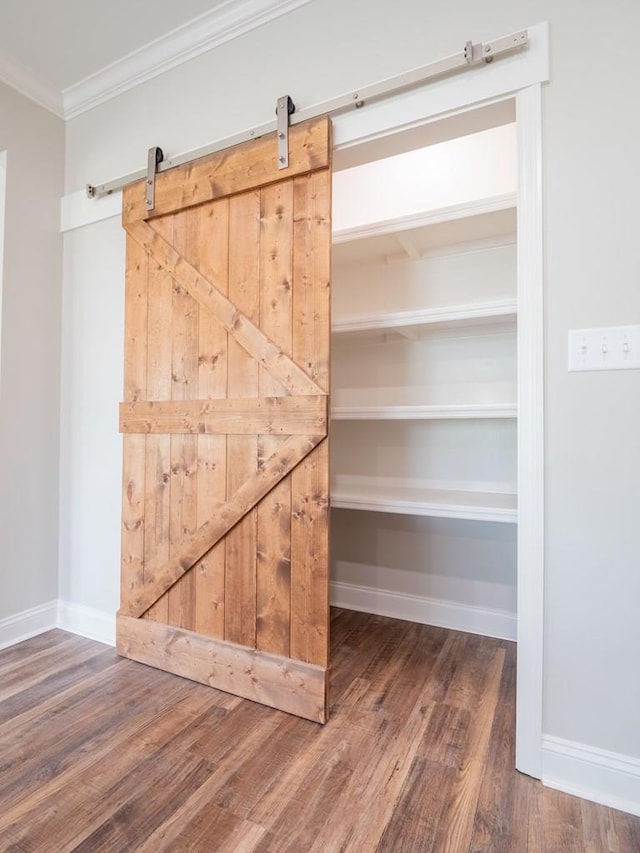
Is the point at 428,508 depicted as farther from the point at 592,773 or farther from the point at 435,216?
the point at 435,216

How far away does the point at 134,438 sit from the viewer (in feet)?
7.13

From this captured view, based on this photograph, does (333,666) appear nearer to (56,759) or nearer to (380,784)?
(380,784)

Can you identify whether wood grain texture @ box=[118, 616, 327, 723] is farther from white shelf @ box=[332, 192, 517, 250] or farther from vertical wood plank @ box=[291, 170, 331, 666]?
white shelf @ box=[332, 192, 517, 250]

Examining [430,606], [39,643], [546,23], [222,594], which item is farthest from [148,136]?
[430,606]

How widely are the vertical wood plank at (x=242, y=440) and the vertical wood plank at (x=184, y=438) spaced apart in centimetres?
20

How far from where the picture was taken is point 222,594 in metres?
1.93

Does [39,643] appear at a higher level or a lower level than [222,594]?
lower

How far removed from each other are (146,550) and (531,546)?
1606mm

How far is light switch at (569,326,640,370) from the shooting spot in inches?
52.2

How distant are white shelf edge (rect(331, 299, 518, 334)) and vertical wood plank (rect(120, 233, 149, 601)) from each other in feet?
2.98

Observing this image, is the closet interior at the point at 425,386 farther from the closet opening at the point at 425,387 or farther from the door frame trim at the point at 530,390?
the door frame trim at the point at 530,390

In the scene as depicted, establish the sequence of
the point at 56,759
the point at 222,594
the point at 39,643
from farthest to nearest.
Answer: the point at 39,643 < the point at 222,594 < the point at 56,759

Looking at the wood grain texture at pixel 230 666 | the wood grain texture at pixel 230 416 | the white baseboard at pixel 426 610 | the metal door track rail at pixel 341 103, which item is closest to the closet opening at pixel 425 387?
the white baseboard at pixel 426 610

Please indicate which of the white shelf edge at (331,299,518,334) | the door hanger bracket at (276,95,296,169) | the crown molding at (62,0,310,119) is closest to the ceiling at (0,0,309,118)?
the crown molding at (62,0,310,119)
